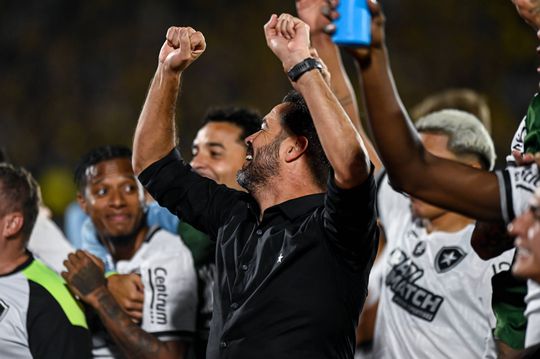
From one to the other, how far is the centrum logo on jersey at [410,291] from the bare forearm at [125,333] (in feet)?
3.18

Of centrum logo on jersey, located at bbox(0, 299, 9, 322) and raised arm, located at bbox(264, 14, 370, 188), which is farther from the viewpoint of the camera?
centrum logo on jersey, located at bbox(0, 299, 9, 322)

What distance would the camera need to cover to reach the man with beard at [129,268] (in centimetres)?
343

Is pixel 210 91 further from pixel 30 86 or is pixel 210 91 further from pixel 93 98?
pixel 30 86

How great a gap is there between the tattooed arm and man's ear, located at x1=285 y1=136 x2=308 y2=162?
3.54 feet

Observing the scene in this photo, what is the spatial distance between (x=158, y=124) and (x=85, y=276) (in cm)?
80

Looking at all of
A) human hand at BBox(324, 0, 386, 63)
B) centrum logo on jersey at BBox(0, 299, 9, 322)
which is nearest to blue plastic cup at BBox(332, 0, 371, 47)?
human hand at BBox(324, 0, 386, 63)

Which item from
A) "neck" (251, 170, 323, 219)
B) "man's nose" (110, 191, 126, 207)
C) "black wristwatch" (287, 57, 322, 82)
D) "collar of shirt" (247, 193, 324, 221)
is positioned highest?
"black wristwatch" (287, 57, 322, 82)

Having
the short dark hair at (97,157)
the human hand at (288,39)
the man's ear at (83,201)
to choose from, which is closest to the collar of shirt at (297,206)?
the human hand at (288,39)

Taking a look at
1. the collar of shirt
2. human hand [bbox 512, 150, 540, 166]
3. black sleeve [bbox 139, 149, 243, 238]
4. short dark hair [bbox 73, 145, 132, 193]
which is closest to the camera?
human hand [bbox 512, 150, 540, 166]

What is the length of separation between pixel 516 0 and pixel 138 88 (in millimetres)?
8330

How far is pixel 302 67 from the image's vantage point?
2473 millimetres

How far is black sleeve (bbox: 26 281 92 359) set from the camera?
3277 mm

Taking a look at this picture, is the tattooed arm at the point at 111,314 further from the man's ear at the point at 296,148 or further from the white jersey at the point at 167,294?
the man's ear at the point at 296,148

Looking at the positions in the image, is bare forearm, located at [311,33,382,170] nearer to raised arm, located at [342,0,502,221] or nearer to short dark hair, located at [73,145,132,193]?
short dark hair, located at [73,145,132,193]
